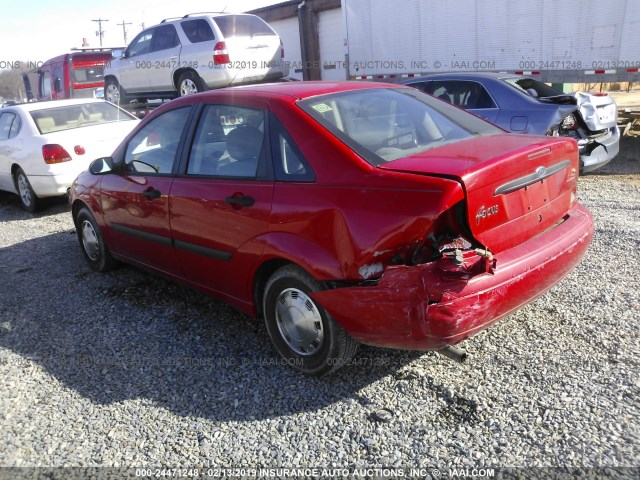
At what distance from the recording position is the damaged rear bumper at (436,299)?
2600 millimetres

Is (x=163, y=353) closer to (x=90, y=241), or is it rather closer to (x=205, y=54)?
(x=90, y=241)

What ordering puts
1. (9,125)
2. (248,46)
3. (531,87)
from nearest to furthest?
1. (531,87)
2. (9,125)
3. (248,46)

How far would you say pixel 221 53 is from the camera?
10.5 meters

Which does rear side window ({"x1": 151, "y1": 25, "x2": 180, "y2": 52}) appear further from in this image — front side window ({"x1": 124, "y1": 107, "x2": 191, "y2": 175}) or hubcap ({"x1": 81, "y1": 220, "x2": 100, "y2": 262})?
front side window ({"x1": 124, "y1": 107, "x2": 191, "y2": 175})

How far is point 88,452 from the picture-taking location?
2773 millimetres

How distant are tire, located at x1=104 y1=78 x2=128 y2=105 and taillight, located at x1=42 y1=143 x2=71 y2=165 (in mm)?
6063

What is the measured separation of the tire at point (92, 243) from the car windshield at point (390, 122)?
2783mm

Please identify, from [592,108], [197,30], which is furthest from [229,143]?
[197,30]

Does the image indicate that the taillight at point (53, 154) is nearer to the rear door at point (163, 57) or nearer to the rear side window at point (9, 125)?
the rear side window at point (9, 125)

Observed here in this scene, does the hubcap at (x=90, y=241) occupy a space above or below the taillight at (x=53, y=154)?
below

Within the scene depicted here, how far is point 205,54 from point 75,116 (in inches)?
127

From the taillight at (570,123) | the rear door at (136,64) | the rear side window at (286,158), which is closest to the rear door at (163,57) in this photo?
the rear door at (136,64)

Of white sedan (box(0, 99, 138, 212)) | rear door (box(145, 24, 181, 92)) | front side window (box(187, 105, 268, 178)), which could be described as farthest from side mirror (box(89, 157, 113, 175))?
rear door (box(145, 24, 181, 92))

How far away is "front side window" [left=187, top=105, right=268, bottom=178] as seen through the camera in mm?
3400
